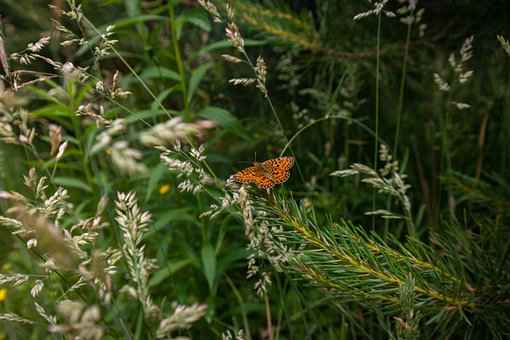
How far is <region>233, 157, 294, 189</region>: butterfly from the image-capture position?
3.68 ft

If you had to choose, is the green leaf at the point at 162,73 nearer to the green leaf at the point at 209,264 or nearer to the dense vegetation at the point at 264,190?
the dense vegetation at the point at 264,190

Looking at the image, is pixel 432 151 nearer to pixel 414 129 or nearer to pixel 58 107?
pixel 414 129

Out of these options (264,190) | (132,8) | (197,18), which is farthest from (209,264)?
(132,8)

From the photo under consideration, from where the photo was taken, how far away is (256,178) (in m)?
1.14

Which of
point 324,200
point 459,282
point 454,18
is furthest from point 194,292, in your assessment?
point 454,18

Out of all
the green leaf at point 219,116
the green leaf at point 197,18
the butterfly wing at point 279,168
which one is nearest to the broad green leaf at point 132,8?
the green leaf at point 197,18

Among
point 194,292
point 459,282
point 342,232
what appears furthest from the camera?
point 194,292

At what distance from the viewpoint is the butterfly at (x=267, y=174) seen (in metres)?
1.12

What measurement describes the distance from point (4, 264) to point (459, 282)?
232cm

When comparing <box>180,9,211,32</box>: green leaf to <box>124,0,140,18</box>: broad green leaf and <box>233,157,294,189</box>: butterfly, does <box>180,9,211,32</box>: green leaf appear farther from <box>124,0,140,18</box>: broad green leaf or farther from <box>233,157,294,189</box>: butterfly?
<box>233,157,294,189</box>: butterfly

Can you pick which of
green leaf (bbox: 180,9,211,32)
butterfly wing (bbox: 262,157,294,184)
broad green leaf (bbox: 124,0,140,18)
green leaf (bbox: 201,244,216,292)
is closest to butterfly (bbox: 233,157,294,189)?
butterfly wing (bbox: 262,157,294,184)

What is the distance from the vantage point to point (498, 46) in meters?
1.87

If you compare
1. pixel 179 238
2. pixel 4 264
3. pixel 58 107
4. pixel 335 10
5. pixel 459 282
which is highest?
pixel 335 10

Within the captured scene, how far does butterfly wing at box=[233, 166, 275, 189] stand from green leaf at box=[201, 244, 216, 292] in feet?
2.43
